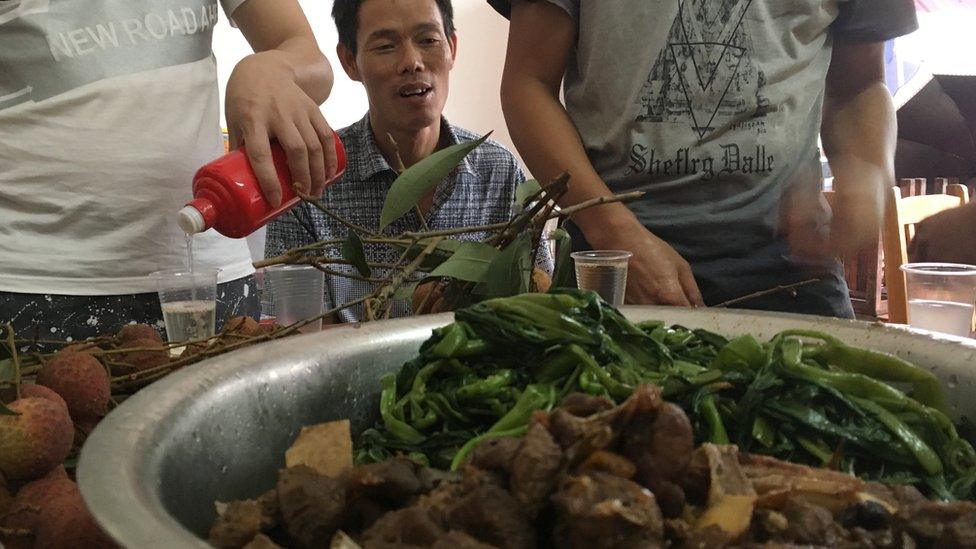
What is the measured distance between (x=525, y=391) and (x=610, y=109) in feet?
2.73

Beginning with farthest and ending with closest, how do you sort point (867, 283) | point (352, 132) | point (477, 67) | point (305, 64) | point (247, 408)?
point (477, 67) < point (867, 283) < point (352, 132) < point (305, 64) < point (247, 408)

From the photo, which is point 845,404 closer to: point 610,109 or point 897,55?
point 610,109

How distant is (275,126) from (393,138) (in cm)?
108

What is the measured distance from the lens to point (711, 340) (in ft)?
2.38

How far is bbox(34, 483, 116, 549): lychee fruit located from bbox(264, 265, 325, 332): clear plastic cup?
2.49 feet

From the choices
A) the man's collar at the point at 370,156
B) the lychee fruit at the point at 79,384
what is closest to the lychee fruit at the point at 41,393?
the lychee fruit at the point at 79,384

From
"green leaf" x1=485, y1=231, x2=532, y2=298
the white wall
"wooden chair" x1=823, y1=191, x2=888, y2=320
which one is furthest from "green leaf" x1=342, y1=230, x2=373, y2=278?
the white wall

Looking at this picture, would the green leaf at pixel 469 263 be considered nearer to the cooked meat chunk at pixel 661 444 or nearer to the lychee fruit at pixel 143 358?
the lychee fruit at pixel 143 358

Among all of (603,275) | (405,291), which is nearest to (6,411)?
(405,291)

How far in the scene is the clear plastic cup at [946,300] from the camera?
1143 mm

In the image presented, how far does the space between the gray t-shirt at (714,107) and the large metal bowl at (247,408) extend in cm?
54

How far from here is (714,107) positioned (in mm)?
1298

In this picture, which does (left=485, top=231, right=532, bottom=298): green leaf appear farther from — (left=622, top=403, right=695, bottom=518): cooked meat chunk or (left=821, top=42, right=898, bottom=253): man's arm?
(left=821, top=42, right=898, bottom=253): man's arm

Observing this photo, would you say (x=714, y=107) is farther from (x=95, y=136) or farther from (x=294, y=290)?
(x=95, y=136)
